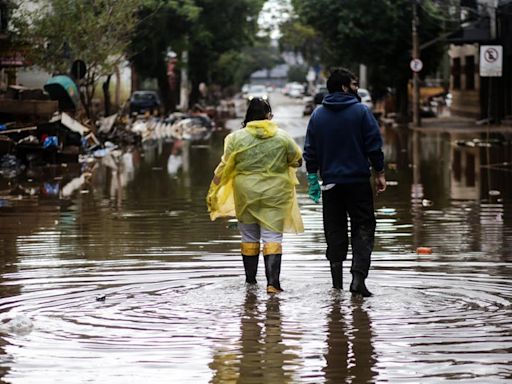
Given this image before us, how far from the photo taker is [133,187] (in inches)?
948

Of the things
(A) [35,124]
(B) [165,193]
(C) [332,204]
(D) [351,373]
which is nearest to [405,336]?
(D) [351,373]

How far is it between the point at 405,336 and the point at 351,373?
3.79 ft

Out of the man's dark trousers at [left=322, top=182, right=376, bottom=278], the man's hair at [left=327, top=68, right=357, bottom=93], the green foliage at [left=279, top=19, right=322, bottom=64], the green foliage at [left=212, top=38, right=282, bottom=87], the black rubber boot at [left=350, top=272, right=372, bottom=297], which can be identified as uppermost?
the green foliage at [left=279, top=19, right=322, bottom=64]

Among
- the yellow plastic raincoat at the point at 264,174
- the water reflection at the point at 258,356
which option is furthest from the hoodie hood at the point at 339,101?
the water reflection at the point at 258,356

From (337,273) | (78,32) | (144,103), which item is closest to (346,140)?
(337,273)

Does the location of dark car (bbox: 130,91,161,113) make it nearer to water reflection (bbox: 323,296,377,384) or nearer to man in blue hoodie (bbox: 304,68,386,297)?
man in blue hoodie (bbox: 304,68,386,297)

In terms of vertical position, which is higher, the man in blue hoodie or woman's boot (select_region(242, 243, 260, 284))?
the man in blue hoodie

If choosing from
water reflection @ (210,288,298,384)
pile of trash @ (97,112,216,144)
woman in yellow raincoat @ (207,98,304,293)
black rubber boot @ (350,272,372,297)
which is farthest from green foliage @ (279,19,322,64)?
water reflection @ (210,288,298,384)

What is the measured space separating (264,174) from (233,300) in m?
1.22

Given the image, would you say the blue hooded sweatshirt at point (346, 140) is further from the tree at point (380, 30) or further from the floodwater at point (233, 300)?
the tree at point (380, 30)

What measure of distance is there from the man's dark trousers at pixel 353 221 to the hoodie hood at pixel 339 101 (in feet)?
2.04

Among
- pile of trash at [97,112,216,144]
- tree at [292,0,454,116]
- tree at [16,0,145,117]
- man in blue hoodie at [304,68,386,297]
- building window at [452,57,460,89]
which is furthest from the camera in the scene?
building window at [452,57,460,89]

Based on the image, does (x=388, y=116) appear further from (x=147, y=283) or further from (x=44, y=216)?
(x=147, y=283)

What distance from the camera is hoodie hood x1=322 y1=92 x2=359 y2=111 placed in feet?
35.7
